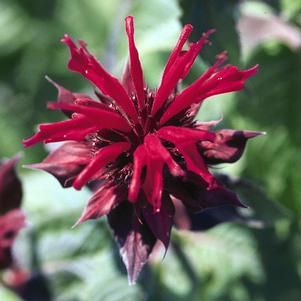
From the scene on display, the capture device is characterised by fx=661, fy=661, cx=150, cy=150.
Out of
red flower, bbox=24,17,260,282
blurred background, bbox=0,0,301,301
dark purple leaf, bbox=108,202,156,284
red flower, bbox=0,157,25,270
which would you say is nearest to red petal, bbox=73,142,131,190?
red flower, bbox=24,17,260,282

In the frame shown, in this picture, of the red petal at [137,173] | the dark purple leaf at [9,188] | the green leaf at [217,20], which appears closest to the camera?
the red petal at [137,173]

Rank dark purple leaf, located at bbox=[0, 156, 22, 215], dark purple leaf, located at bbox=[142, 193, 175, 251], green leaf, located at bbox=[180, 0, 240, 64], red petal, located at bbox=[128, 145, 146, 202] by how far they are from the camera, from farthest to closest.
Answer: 1. dark purple leaf, located at bbox=[0, 156, 22, 215]
2. green leaf, located at bbox=[180, 0, 240, 64]
3. dark purple leaf, located at bbox=[142, 193, 175, 251]
4. red petal, located at bbox=[128, 145, 146, 202]

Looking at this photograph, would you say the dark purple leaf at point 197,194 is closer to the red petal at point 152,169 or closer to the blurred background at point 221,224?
the red petal at point 152,169

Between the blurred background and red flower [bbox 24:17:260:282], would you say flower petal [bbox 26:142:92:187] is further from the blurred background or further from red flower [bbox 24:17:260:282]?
the blurred background

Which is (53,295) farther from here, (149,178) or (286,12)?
(286,12)

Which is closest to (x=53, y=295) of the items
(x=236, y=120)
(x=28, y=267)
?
(x=28, y=267)

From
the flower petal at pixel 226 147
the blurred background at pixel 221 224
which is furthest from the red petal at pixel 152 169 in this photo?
the blurred background at pixel 221 224
